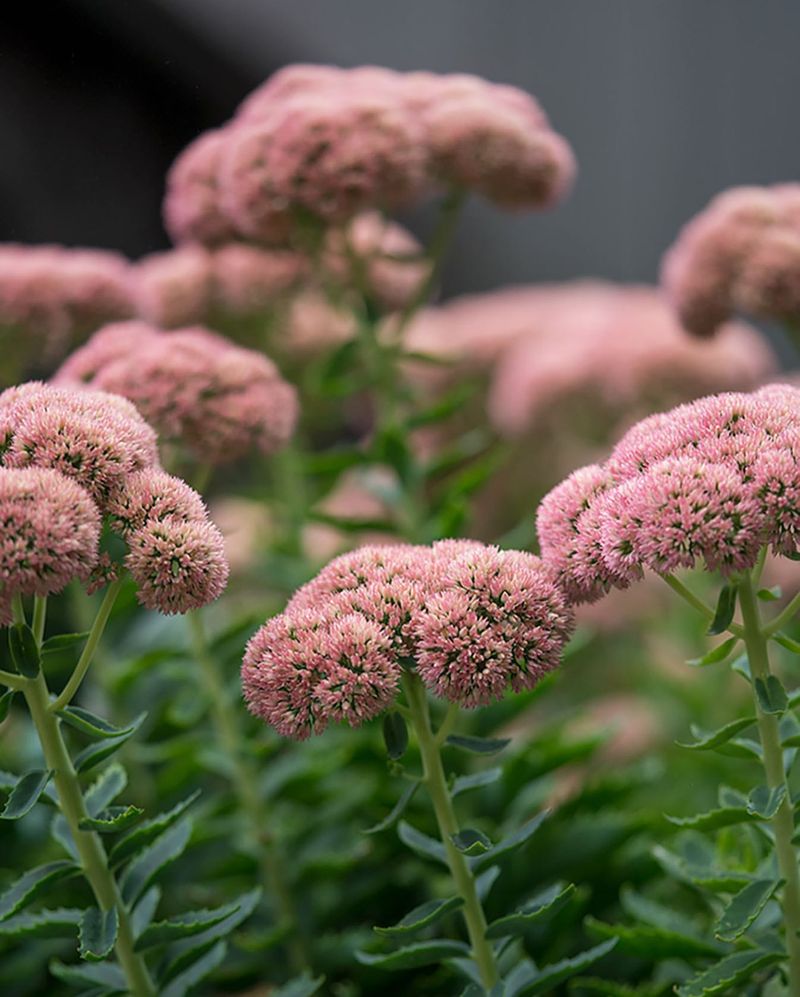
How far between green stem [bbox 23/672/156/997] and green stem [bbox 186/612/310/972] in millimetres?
233

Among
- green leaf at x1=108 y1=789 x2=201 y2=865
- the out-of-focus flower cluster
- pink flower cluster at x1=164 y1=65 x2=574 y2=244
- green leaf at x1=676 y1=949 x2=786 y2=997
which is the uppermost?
pink flower cluster at x1=164 y1=65 x2=574 y2=244

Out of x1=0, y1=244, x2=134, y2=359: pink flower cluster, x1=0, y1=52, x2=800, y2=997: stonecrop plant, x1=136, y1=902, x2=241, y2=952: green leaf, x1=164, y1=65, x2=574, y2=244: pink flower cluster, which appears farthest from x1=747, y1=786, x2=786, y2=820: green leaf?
x1=0, y1=244, x2=134, y2=359: pink flower cluster

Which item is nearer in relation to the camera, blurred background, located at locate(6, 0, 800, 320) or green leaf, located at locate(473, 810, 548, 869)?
green leaf, located at locate(473, 810, 548, 869)

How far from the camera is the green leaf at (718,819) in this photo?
0.53 metres

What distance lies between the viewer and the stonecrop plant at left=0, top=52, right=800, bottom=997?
483 mm

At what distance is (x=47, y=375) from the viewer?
3.04ft

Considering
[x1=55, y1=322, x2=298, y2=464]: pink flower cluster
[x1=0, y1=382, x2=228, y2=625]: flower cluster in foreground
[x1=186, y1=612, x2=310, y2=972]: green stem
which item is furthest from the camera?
[x1=186, y1=612, x2=310, y2=972]: green stem

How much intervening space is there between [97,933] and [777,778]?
31 cm

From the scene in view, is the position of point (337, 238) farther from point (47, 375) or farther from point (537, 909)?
point (537, 909)

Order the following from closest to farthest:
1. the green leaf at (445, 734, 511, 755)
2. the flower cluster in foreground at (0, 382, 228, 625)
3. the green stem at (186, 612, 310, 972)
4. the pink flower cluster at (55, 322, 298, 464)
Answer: the flower cluster in foreground at (0, 382, 228, 625)
the green leaf at (445, 734, 511, 755)
the pink flower cluster at (55, 322, 298, 464)
the green stem at (186, 612, 310, 972)

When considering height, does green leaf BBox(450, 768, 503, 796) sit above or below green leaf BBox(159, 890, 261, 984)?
above

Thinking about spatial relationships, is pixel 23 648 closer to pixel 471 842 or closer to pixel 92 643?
pixel 92 643

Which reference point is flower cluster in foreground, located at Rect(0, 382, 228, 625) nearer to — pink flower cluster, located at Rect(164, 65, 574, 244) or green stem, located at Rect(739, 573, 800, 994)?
green stem, located at Rect(739, 573, 800, 994)

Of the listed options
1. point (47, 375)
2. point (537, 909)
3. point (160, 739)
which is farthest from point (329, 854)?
point (47, 375)
